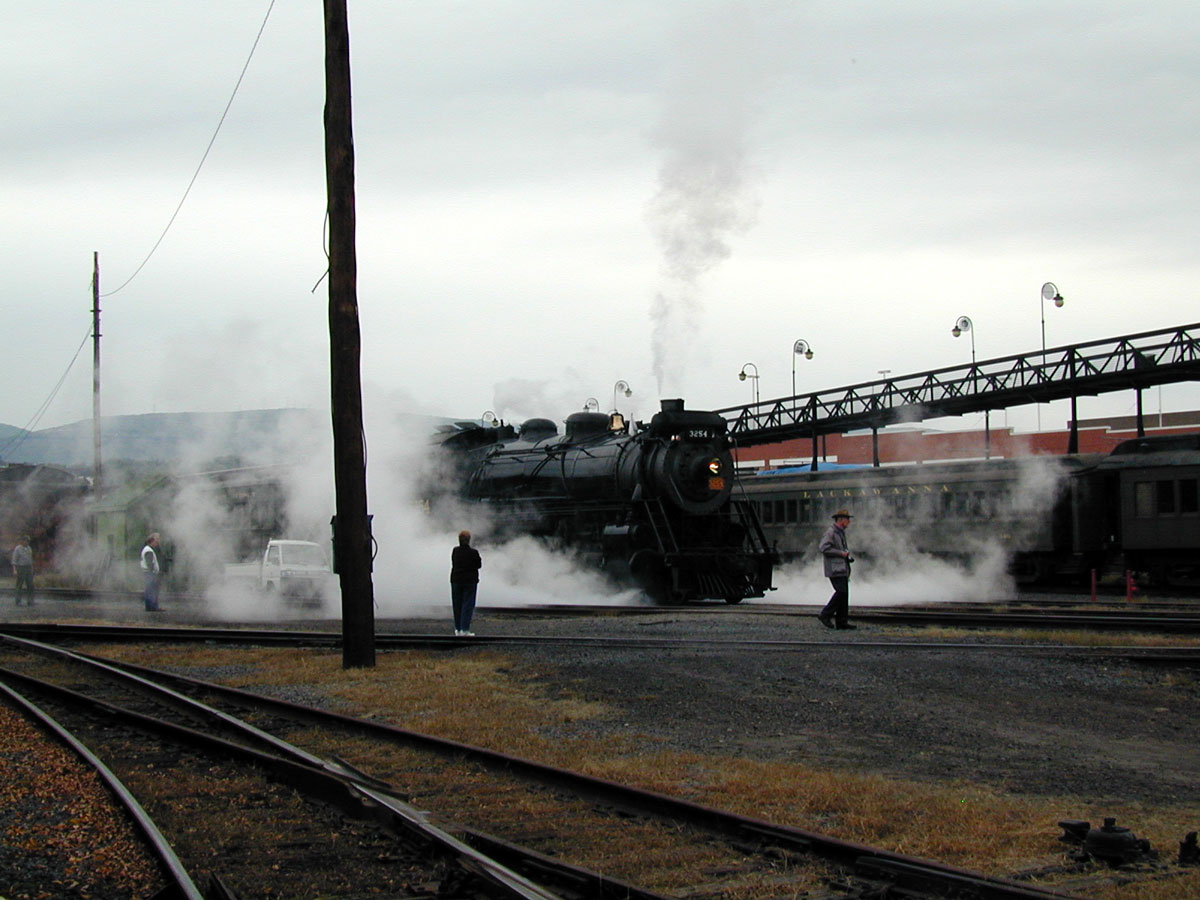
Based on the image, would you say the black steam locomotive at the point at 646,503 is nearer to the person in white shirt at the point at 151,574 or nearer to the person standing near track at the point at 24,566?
the person in white shirt at the point at 151,574

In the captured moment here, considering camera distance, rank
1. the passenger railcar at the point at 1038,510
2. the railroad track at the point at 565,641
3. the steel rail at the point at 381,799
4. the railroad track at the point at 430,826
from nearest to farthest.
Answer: the steel rail at the point at 381,799
the railroad track at the point at 430,826
the railroad track at the point at 565,641
the passenger railcar at the point at 1038,510

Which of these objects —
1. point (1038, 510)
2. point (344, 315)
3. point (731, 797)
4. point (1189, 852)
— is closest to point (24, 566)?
point (344, 315)

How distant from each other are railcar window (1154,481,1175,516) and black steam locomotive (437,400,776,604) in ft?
29.9

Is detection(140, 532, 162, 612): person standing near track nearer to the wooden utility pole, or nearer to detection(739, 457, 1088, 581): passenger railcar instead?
detection(739, 457, 1088, 581): passenger railcar

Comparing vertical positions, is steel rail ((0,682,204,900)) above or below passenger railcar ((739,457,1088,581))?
below

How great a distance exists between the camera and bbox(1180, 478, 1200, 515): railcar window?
84.5 feet

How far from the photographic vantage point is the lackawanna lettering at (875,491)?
3055 centimetres

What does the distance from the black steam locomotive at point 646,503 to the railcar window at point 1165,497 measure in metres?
9.13

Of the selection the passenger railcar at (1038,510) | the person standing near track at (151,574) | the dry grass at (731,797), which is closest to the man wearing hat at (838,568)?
the dry grass at (731,797)

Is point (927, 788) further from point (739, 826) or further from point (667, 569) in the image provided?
point (667, 569)

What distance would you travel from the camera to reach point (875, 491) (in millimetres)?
32000

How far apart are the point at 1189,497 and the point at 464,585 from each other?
16769 mm

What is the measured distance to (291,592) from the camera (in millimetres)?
25734

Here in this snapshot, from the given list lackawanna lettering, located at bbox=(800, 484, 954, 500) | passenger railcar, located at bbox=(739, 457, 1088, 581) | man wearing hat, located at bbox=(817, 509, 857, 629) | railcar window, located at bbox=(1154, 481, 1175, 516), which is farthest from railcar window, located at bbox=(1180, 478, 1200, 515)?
man wearing hat, located at bbox=(817, 509, 857, 629)
